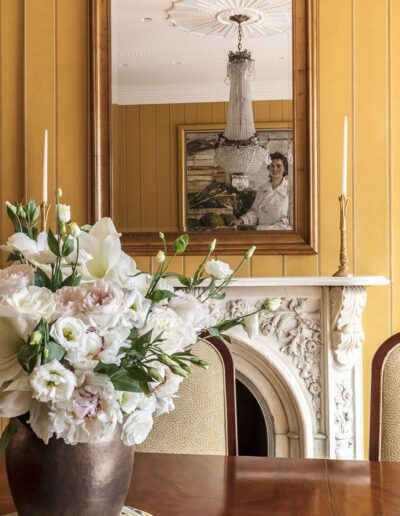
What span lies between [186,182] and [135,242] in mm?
309

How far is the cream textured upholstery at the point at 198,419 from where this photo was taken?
5.30 ft

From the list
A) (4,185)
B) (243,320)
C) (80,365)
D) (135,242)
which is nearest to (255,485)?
(243,320)

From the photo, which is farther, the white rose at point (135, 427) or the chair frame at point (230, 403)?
the chair frame at point (230, 403)

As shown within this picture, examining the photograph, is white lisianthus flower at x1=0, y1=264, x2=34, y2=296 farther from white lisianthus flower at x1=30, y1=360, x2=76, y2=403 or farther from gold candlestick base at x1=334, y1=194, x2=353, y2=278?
gold candlestick base at x1=334, y1=194, x2=353, y2=278

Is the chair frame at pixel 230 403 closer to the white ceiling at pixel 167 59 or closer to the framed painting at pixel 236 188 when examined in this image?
the framed painting at pixel 236 188

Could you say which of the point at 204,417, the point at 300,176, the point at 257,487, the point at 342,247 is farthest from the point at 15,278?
the point at 300,176

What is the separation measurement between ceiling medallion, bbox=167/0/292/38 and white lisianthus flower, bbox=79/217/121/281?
1898 millimetres

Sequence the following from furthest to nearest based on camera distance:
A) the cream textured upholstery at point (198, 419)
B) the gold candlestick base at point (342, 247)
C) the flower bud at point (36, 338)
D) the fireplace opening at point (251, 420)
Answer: the fireplace opening at point (251, 420), the gold candlestick base at point (342, 247), the cream textured upholstery at point (198, 419), the flower bud at point (36, 338)

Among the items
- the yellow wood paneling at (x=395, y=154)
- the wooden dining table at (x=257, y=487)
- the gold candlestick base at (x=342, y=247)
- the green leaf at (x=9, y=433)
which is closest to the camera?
the green leaf at (x=9, y=433)

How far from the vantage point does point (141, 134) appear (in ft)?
8.48

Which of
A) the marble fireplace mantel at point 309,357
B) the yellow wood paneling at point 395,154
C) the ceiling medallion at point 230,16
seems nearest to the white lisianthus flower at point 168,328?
the marble fireplace mantel at point 309,357

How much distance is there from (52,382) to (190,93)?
200 cm

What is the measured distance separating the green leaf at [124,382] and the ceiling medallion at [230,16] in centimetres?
203

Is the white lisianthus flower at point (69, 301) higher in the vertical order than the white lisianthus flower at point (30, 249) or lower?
lower
